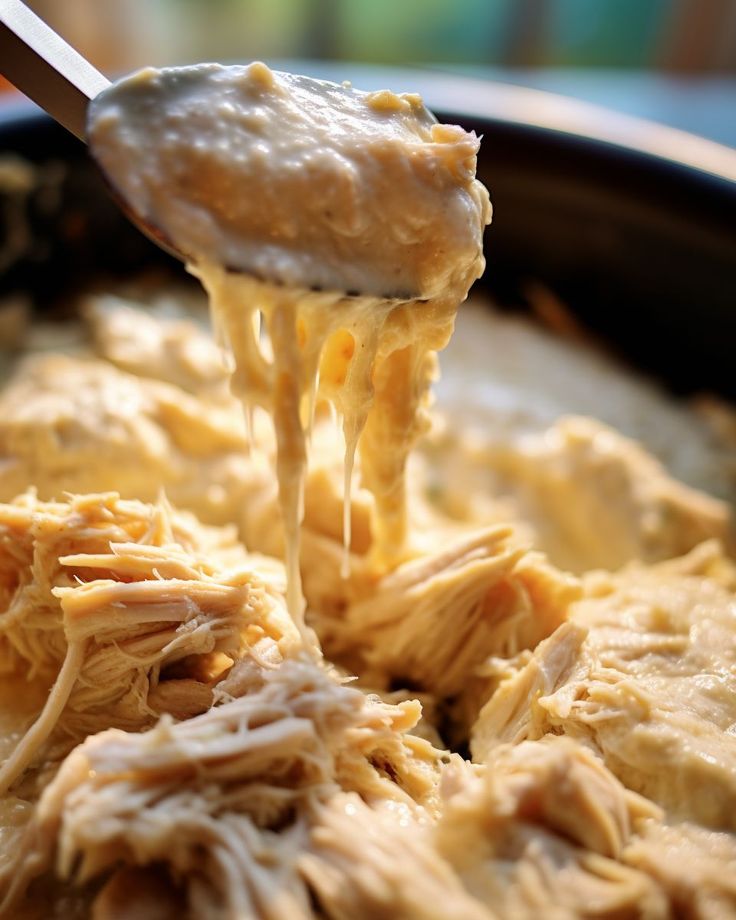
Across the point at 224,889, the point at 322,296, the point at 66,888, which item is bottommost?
the point at 66,888

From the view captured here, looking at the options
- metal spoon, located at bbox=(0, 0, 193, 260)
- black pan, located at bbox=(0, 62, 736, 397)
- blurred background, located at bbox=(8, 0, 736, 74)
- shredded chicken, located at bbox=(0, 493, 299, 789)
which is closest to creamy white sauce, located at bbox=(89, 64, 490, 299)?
metal spoon, located at bbox=(0, 0, 193, 260)

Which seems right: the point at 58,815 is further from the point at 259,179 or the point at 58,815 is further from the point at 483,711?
the point at 259,179

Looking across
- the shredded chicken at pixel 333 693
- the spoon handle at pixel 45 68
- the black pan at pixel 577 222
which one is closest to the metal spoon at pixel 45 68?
the spoon handle at pixel 45 68

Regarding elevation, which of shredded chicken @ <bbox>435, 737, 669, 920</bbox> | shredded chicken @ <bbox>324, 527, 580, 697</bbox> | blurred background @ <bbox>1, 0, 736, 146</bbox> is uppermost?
blurred background @ <bbox>1, 0, 736, 146</bbox>

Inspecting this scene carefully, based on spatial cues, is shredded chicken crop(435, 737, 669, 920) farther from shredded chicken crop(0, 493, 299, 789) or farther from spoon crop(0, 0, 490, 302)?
spoon crop(0, 0, 490, 302)

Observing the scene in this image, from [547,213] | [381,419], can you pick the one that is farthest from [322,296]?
[547,213]
